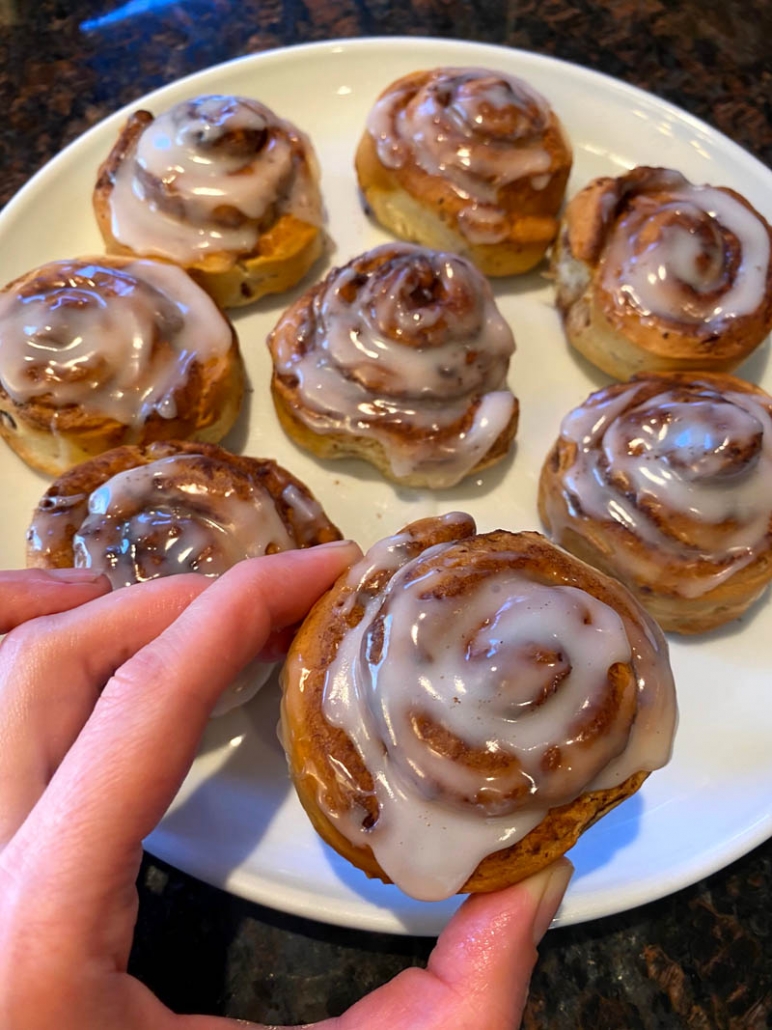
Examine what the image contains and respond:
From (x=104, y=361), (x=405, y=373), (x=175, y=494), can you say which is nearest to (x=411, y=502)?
(x=405, y=373)

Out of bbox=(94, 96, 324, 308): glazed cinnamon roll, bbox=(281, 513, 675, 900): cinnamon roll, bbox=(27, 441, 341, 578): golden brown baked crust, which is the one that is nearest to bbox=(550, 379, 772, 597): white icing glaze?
bbox=(281, 513, 675, 900): cinnamon roll

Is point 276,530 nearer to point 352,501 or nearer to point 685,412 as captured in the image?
point 352,501

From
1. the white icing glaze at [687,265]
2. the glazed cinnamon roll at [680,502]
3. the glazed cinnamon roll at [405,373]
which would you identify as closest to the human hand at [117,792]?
the glazed cinnamon roll at [405,373]

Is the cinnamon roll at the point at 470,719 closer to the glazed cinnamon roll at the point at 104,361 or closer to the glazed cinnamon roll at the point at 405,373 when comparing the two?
the glazed cinnamon roll at the point at 405,373

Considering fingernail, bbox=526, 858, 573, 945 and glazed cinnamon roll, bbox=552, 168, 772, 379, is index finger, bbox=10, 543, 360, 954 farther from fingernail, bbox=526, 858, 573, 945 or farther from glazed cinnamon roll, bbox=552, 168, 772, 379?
glazed cinnamon roll, bbox=552, 168, 772, 379

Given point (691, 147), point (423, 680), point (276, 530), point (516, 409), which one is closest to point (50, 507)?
point (276, 530)
